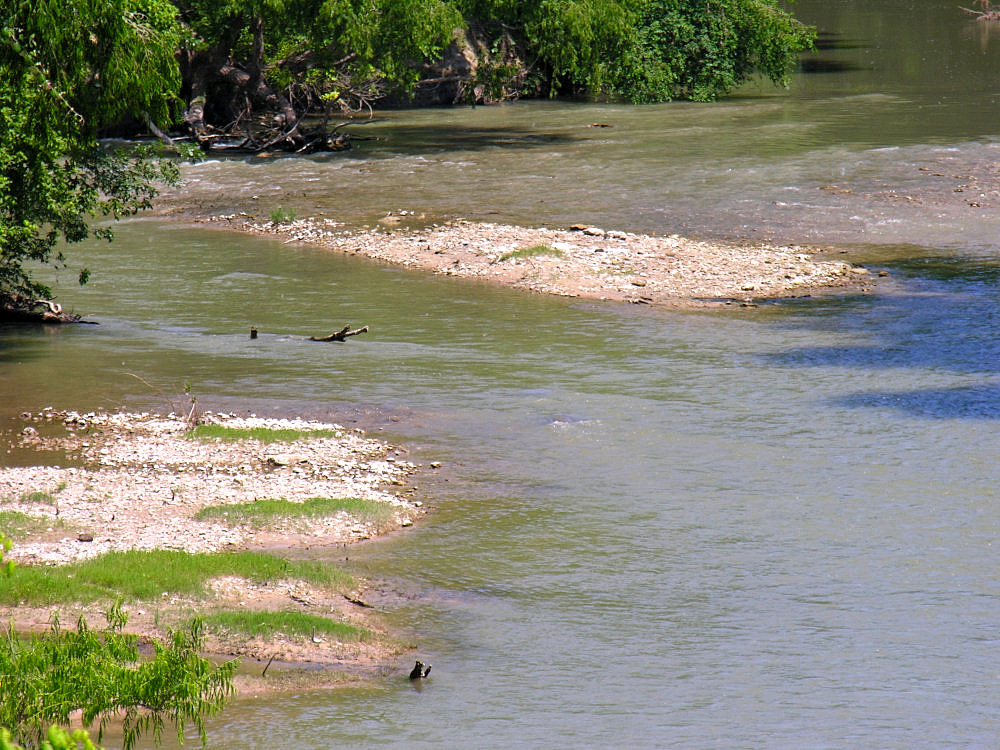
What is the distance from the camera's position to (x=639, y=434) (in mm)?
12180

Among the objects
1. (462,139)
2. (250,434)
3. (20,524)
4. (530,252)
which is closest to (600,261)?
(530,252)

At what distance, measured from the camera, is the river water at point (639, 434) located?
7.34 meters

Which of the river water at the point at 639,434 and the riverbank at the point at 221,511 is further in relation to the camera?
the riverbank at the point at 221,511

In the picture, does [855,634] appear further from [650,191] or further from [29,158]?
[650,191]

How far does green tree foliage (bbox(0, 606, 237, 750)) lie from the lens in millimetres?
5832

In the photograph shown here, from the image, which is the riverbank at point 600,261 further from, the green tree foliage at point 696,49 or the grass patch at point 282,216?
the green tree foliage at point 696,49

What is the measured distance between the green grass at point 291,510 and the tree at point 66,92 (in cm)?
413

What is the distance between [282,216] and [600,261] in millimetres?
7057

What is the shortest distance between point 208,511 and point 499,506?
7.73ft

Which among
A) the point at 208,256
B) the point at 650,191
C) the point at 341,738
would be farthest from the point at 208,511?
the point at 650,191

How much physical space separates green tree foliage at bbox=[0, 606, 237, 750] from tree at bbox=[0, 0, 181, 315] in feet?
20.2

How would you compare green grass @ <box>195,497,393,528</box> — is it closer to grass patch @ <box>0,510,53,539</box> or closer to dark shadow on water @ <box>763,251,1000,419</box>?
grass patch @ <box>0,510,53,539</box>

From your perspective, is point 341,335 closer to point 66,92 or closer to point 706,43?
point 66,92

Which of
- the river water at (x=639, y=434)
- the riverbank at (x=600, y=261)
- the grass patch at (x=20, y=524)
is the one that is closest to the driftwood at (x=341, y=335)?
the river water at (x=639, y=434)
